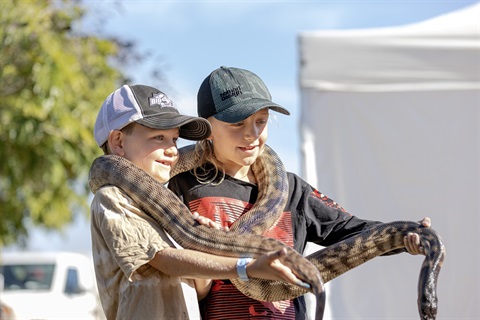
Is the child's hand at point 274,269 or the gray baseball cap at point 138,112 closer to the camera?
the child's hand at point 274,269

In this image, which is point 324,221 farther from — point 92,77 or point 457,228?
point 92,77

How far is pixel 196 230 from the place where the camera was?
3641 millimetres

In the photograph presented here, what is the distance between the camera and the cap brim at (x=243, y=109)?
3.98 m

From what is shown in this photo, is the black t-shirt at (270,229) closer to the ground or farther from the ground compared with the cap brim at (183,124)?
closer to the ground

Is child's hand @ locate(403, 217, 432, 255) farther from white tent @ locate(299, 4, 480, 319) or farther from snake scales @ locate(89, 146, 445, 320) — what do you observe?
white tent @ locate(299, 4, 480, 319)

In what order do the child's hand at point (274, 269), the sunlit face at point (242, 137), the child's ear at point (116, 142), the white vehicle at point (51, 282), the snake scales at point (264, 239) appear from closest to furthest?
the child's hand at point (274, 269) < the snake scales at point (264, 239) < the child's ear at point (116, 142) < the sunlit face at point (242, 137) < the white vehicle at point (51, 282)

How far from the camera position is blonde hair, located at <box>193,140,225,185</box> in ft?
13.6

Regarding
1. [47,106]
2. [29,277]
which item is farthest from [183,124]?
[29,277]

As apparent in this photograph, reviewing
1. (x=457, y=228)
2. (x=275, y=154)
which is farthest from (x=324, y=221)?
(x=457, y=228)

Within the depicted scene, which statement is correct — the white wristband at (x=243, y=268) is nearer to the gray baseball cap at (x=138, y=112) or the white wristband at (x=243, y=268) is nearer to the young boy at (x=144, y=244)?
the young boy at (x=144, y=244)

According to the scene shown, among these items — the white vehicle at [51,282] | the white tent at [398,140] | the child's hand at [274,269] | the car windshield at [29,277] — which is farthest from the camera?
the car windshield at [29,277]

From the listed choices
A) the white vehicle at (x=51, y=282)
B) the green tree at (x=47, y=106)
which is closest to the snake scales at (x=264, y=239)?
the green tree at (x=47, y=106)

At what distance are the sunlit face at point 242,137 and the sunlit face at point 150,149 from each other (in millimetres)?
387

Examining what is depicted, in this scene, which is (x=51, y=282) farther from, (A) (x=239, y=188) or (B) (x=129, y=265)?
(B) (x=129, y=265)
